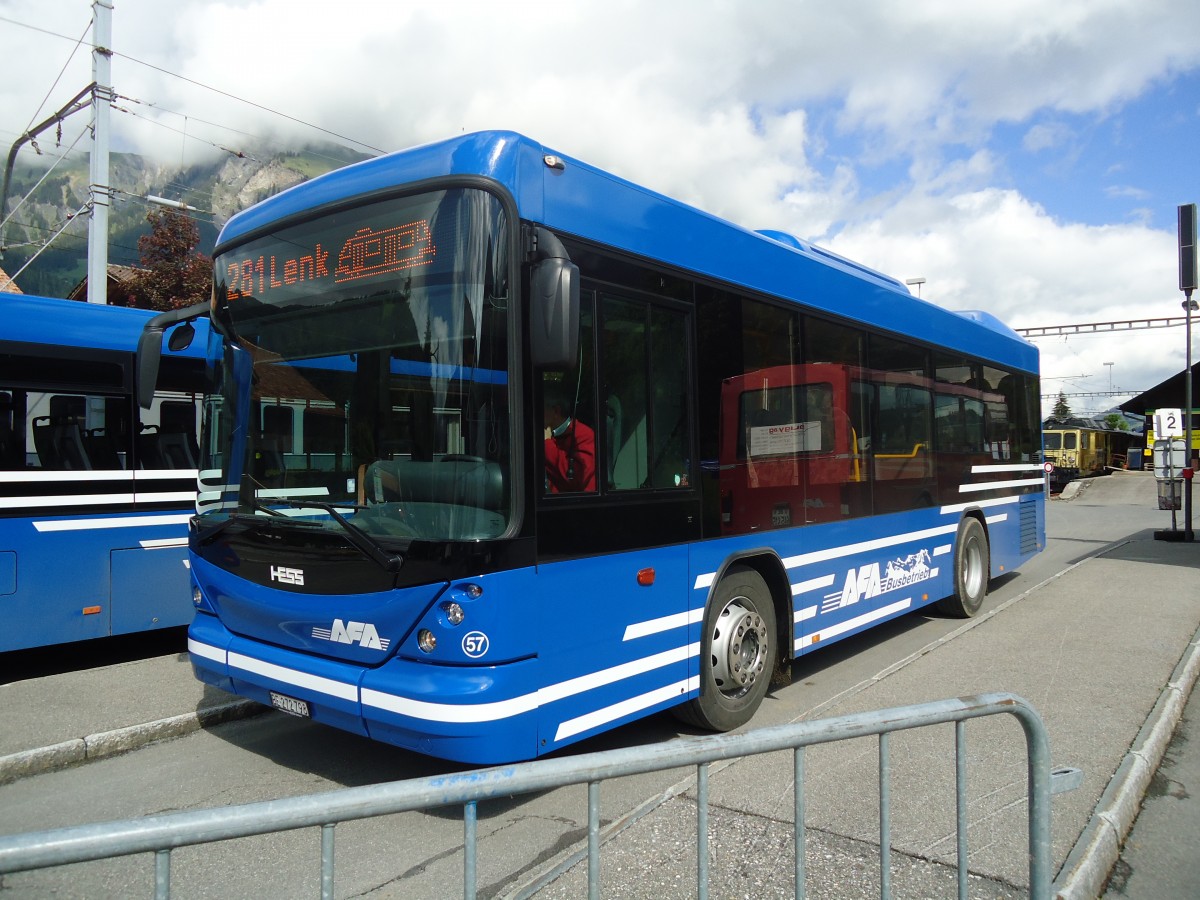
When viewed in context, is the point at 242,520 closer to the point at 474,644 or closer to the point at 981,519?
the point at 474,644

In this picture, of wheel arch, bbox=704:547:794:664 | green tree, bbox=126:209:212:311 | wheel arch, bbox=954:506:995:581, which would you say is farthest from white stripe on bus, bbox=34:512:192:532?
green tree, bbox=126:209:212:311

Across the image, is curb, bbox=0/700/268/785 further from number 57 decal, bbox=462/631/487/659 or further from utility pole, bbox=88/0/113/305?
utility pole, bbox=88/0/113/305

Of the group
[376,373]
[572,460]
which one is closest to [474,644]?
[572,460]

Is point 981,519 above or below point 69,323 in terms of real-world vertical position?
below

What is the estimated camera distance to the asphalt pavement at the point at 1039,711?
3.52m

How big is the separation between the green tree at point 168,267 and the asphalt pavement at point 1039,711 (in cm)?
1615

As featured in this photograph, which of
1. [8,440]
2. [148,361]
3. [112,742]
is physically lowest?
[112,742]

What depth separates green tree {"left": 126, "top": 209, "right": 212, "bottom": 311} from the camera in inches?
814

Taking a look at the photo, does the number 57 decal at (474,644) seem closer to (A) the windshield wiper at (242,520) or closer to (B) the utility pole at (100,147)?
(A) the windshield wiper at (242,520)

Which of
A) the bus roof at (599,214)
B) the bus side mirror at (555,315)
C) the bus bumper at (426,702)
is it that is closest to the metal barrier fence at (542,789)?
the bus bumper at (426,702)

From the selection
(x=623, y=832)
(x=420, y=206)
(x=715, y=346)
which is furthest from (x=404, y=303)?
(x=623, y=832)

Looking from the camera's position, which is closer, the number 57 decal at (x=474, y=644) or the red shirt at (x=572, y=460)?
the number 57 decal at (x=474, y=644)

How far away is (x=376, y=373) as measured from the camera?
14.0 ft

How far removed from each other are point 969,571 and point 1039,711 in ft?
13.8
